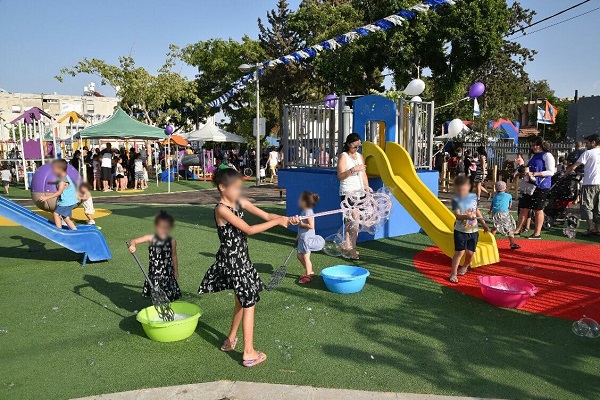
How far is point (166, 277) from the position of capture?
16.1 ft

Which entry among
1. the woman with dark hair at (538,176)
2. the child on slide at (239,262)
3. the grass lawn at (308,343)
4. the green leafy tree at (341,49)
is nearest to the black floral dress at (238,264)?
the child on slide at (239,262)

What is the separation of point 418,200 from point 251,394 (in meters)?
5.26

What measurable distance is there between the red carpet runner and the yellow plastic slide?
1.00 feet

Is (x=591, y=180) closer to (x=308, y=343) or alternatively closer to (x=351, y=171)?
(x=351, y=171)

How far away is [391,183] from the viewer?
308 inches

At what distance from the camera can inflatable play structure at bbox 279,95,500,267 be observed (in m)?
7.31

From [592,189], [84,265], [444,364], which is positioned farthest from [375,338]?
[592,189]

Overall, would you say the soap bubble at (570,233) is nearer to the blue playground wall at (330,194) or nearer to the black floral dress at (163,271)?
the blue playground wall at (330,194)

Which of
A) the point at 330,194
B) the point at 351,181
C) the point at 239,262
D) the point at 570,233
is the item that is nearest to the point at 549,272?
the point at 570,233

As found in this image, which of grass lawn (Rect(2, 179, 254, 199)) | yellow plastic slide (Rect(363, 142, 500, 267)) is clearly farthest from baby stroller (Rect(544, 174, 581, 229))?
grass lawn (Rect(2, 179, 254, 199))

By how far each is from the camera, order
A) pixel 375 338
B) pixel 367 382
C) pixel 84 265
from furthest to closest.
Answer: pixel 84 265, pixel 375 338, pixel 367 382

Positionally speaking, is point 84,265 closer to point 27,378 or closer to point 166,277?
point 166,277

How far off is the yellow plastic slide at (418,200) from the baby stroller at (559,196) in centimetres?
372

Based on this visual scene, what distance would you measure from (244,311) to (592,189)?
831 cm
